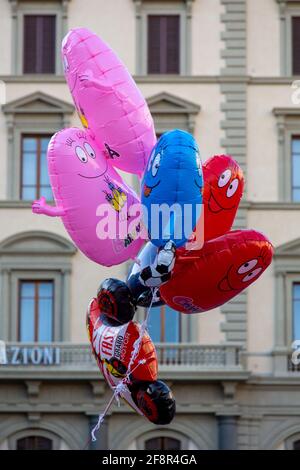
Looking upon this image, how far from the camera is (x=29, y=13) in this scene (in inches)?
1457

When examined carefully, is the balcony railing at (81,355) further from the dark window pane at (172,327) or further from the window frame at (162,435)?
the window frame at (162,435)

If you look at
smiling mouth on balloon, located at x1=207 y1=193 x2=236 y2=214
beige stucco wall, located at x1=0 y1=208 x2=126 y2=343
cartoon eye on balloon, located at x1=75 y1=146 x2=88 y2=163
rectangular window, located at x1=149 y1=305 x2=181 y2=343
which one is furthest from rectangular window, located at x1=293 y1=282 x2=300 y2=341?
cartoon eye on balloon, located at x1=75 y1=146 x2=88 y2=163

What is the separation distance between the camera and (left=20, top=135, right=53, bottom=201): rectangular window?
36.7 meters

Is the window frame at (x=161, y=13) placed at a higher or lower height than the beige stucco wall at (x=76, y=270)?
higher

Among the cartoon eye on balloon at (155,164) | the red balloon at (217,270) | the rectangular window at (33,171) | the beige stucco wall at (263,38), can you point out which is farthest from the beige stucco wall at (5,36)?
the cartoon eye on balloon at (155,164)

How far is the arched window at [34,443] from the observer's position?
3600 cm

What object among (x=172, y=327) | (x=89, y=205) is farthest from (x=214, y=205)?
(x=172, y=327)

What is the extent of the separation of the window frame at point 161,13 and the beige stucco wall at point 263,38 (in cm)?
127

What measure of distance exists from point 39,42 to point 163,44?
2546mm

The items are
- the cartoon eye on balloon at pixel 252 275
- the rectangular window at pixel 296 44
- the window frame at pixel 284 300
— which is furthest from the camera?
the rectangular window at pixel 296 44

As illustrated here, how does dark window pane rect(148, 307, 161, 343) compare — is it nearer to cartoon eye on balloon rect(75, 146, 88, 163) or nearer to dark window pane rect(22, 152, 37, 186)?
dark window pane rect(22, 152, 37, 186)

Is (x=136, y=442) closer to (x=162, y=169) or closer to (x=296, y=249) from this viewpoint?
(x=296, y=249)

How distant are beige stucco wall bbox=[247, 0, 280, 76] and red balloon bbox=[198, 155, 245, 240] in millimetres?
18635

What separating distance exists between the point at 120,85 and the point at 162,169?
1356 mm
